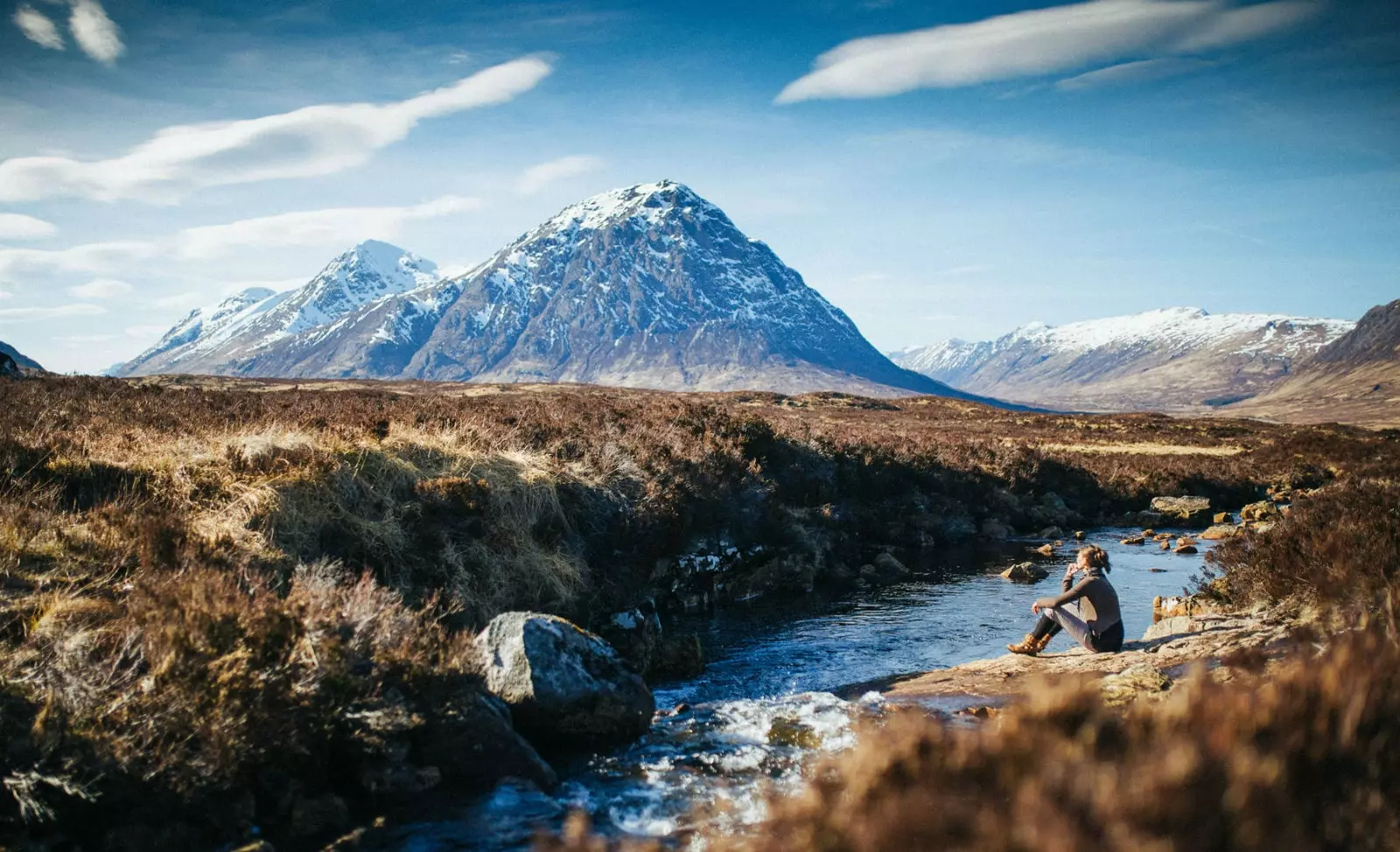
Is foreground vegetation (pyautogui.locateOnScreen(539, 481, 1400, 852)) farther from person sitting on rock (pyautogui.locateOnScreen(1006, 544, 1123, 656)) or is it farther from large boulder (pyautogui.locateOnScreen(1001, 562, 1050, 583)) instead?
large boulder (pyautogui.locateOnScreen(1001, 562, 1050, 583))

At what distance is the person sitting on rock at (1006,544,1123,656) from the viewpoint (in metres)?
10.7

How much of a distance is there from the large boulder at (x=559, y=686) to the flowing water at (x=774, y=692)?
389 millimetres

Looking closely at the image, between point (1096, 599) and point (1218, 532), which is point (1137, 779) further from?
point (1218, 532)

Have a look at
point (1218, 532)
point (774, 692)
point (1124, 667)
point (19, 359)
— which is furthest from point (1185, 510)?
point (19, 359)

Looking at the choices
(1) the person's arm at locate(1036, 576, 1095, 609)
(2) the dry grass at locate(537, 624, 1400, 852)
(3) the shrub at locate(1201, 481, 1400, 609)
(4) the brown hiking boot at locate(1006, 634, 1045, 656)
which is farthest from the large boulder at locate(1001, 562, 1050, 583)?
(2) the dry grass at locate(537, 624, 1400, 852)

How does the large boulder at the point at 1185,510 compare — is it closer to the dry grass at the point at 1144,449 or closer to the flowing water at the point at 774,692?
the flowing water at the point at 774,692

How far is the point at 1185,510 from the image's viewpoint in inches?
1091

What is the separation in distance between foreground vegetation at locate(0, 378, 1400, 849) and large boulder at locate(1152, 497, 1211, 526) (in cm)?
611

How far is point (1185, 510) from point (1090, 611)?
824 inches

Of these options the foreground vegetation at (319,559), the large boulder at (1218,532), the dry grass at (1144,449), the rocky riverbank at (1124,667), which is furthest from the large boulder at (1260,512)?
the rocky riverbank at (1124,667)

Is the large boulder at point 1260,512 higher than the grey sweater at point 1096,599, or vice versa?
the grey sweater at point 1096,599

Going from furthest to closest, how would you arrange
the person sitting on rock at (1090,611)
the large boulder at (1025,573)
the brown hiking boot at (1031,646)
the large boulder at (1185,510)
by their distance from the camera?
the large boulder at (1185,510), the large boulder at (1025,573), the brown hiking boot at (1031,646), the person sitting on rock at (1090,611)

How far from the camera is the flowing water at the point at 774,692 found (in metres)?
6.68

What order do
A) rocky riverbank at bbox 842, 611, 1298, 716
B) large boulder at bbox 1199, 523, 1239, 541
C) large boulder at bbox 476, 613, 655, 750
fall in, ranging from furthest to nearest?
large boulder at bbox 1199, 523, 1239, 541, large boulder at bbox 476, 613, 655, 750, rocky riverbank at bbox 842, 611, 1298, 716
